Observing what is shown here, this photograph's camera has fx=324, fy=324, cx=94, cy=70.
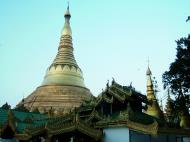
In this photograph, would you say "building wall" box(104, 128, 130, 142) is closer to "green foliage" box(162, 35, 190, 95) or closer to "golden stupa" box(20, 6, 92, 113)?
"green foliage" box(162, 35, 190, 95)

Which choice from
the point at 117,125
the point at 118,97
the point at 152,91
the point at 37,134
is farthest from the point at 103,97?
the point at 152,91

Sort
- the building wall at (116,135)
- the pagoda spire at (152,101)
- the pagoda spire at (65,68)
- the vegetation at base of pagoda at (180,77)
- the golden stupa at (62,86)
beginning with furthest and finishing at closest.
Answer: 1. the pagoda spire at (65,68)
2. the golden stupa at (62,86)
3. the pagoda spire at (152,101)
4. the vegetation at base of pagoda at (180,77)
5. the building wall at (116,135)

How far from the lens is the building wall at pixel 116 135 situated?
2190cm

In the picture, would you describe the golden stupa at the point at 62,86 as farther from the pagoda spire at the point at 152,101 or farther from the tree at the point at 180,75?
the tree at the point at 180,75

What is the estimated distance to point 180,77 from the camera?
91.2 feet

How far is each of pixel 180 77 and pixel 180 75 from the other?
0.17 metres

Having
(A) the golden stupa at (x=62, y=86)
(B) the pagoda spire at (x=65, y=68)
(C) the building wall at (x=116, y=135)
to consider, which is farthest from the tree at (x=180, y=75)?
(B) the pagoda spire at (x=65, y=68)

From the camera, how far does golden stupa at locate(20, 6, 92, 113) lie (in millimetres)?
52162

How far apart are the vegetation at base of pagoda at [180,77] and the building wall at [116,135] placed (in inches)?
295

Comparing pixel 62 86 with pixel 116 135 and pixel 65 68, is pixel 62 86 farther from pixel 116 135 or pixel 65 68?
pixel 116 135

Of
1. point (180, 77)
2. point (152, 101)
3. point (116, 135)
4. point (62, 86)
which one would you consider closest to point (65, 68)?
point (62, 86)

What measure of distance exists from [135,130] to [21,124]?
1249cm

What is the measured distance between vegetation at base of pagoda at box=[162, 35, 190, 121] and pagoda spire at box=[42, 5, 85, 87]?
30.4 m

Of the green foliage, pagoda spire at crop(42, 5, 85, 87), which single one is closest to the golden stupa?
pagoda spire at crop(42, 5, 85, 87)
